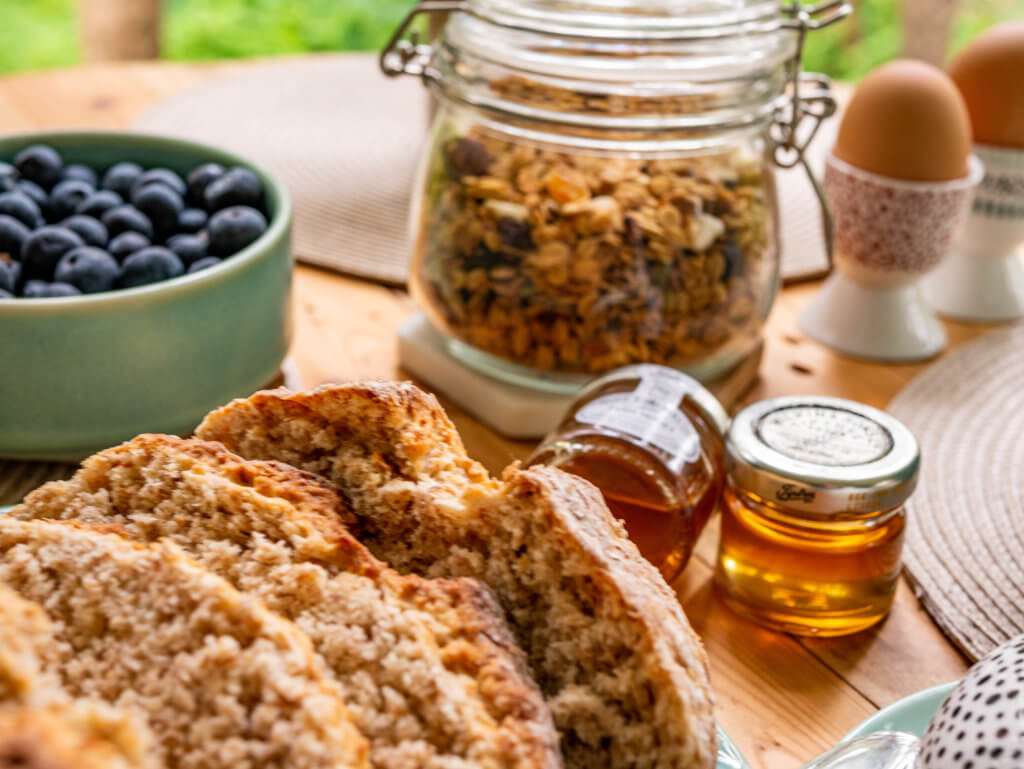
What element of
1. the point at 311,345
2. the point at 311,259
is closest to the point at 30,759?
the point at 311,345

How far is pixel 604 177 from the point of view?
1.07m

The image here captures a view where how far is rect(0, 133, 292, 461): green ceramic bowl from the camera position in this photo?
0.93 m

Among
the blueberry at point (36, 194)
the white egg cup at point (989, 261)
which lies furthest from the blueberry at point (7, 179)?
the white egg cup at point (989, 261)

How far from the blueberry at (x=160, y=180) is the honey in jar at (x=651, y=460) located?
0.47 metres

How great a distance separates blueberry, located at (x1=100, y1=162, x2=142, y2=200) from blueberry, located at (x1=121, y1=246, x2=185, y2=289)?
0.49 ft

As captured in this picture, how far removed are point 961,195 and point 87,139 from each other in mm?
940

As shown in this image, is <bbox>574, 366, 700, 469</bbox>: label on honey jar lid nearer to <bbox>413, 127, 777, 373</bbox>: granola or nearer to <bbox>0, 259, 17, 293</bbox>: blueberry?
<bbox>413, 127, 777, 373</bbox>: granola

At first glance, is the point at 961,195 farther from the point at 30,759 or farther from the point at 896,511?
the point at 30,759

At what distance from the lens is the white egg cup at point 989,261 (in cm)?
135

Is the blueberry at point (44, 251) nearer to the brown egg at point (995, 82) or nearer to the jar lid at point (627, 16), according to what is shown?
the jar lid at point (627, 16)

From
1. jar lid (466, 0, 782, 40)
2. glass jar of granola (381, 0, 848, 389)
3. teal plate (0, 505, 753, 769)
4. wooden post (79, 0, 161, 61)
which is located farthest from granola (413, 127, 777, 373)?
wooden post (79, 0, 161, 61)

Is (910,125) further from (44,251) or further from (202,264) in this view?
(44,251)

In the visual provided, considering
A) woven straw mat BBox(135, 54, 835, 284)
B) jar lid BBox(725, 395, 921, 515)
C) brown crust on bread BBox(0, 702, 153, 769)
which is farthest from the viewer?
woven straw mat BBox(135, 54, 835, 284)

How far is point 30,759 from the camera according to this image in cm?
42
